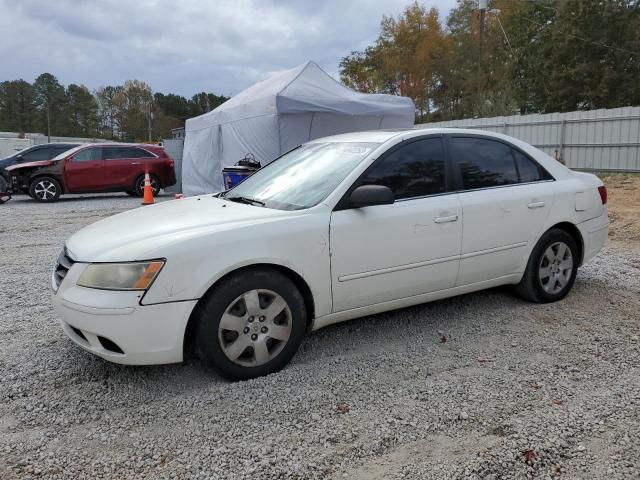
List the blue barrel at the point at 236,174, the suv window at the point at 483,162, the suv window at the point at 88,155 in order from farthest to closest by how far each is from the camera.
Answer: the suv window at the point at 88,155, the blue barrel at the point at 236,174, the suv window at the point at 483,162

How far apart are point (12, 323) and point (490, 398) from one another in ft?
11.8

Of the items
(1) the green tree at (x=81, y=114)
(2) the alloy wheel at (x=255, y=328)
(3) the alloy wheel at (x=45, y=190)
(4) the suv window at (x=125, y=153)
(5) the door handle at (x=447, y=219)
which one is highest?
(1) the green tree at (x=81, y=114)

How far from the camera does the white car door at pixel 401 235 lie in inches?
131

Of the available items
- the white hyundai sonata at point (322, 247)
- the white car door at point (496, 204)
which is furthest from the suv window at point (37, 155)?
the white car door at point (496, 204)

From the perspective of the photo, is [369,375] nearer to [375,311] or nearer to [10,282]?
[375,311]

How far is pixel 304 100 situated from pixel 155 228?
8.01 meters

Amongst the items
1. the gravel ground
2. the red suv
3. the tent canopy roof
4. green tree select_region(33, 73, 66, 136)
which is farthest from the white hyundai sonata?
green tree select_region(33, 73, 66, 136)

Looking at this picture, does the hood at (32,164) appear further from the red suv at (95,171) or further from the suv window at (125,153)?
the suv window at (125,153)

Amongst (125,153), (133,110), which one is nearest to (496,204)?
(125,153)

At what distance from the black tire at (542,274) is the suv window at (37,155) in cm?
1383

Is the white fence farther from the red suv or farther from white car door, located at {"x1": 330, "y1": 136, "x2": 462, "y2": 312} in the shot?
white car door, located at {"x1": 330, "y1": 136, "x2": 462, "y2": 312}

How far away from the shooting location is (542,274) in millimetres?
4328

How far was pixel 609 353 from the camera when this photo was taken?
3.44m

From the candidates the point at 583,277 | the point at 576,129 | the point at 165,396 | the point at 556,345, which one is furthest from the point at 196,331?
the point at 576,129
